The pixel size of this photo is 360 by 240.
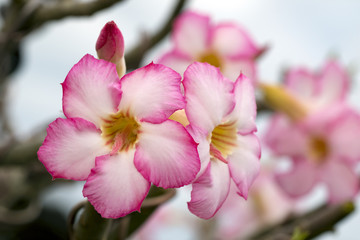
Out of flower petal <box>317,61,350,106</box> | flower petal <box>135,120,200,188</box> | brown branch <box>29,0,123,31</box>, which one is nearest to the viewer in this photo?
flower petal <box>135,120,200,188</box>

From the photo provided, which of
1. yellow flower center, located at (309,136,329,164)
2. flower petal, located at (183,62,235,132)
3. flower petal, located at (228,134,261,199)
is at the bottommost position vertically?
yellow flower center, located at (309,136,329,164)

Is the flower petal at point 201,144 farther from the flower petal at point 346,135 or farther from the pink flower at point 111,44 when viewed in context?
the flower petal at point 346,135

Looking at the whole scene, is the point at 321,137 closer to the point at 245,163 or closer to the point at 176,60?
the point at 176,60

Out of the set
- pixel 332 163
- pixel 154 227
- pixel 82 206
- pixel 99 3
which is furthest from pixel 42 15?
pixel 154 227

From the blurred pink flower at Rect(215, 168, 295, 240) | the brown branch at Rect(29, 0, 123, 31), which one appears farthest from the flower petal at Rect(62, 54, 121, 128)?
the blurred pink flower at Rect(215, 168, 295, 240)

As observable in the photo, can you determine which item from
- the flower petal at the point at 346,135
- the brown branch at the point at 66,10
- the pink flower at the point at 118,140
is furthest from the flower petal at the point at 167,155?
the flower petal at the point at 346,135

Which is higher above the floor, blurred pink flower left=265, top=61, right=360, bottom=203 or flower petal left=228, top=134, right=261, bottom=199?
flower petal left=228, top=134, right=261, bottom=199

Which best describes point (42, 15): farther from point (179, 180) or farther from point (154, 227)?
point (154, 227)

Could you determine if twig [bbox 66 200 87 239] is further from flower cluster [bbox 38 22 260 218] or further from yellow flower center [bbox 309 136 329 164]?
yellow flower center [bbox 309 136 329 164]
